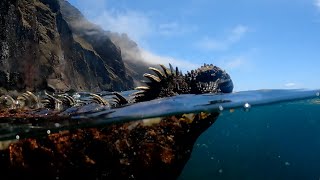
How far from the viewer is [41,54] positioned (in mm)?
81125

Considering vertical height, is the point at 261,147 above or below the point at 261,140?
below

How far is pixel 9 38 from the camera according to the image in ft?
211

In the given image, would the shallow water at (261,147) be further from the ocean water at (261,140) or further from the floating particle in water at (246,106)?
the floating particle in water at (246,106)

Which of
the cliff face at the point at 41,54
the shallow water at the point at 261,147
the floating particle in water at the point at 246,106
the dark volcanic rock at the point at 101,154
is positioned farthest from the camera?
the cliff face at the point at 41,54

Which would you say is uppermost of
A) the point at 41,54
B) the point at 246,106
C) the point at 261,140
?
the point at 41,54

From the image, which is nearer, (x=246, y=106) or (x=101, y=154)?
(x=101, y=154)

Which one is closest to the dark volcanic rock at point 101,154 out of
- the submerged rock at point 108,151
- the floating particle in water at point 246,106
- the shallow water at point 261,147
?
the submerged rock at point 108,151

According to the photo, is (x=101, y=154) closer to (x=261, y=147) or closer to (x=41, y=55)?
(x=261, y=147)

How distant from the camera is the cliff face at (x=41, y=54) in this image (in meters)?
62.1

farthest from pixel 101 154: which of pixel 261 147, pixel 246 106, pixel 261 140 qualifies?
pixel 261 140

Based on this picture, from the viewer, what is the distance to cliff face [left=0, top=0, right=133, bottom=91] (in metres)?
62.1

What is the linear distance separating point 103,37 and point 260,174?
167447 millimetres

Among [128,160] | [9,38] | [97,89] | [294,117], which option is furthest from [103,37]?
[128,160]

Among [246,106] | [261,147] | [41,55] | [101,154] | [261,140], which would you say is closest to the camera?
[101,154]
